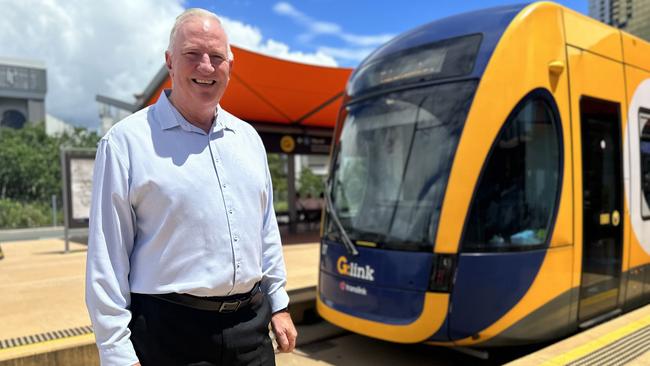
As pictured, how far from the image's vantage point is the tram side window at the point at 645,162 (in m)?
5.54

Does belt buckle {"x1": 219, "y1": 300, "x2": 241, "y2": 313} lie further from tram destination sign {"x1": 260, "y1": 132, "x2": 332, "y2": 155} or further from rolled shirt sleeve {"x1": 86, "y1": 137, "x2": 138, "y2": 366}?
tram destination sign {"x1": 260, "y1": 132, "x2": 332, "y2": 155}

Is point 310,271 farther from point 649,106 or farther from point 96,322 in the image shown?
point 96,322

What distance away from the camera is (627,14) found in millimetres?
26859

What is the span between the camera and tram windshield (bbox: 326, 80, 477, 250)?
4.17 metres

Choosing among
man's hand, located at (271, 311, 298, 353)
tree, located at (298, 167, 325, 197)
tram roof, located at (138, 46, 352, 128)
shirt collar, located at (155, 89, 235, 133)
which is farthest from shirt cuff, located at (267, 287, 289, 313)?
tree, located at (298, 167, 325, 197)

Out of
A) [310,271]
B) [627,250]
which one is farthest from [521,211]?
[310,271]

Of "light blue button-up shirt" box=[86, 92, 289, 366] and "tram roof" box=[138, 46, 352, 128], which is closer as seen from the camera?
"light blue button-up shirt" box=[86, 92, 289, 366]

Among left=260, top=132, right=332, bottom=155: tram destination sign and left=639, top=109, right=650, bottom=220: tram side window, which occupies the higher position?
left=260, top=132, right=332, bottom=155: tram destination sign

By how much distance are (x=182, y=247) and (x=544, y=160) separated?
355cm

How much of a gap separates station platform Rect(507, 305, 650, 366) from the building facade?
6103 cm

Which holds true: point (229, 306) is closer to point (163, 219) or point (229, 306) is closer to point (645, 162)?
point (163, 219)

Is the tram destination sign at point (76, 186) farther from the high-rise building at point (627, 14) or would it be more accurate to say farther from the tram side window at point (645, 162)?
the high-rise building at point (627, 14)

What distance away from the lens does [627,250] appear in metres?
5.23

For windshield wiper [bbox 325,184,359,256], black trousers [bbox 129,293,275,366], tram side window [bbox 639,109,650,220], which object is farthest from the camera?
tram side window [bbox 639,109,650,220]
